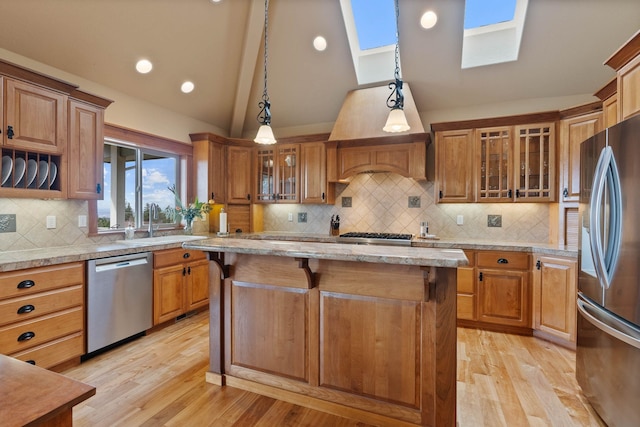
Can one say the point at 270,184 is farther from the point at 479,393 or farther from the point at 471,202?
the point at 479,393

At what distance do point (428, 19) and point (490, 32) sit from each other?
818 mm

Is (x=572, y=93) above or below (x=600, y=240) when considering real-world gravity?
above

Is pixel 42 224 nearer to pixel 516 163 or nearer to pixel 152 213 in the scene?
pixel 152 213

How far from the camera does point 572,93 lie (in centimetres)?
366

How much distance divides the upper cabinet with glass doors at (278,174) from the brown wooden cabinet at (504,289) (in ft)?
8.68

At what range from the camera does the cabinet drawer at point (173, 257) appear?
333 centimetres

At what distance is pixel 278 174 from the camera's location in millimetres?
4859

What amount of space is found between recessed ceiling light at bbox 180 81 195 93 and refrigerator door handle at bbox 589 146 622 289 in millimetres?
4256

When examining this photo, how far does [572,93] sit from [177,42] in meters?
4.59

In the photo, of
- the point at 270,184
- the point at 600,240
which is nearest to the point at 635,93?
the point at 600,240

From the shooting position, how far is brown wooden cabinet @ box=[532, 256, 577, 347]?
9.86ft

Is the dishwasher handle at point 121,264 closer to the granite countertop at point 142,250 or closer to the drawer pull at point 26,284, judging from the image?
the granite countertop at point 142,250

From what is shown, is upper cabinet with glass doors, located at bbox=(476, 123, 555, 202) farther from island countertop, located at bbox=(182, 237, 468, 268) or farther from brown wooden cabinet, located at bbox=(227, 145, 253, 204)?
brown wooden cabinet, located at bbox=(227, 145, 253, 204)

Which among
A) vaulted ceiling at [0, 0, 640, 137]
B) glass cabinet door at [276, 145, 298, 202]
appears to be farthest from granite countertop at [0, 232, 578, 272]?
vaulted ceiling at [0, 0, 640, 137]
